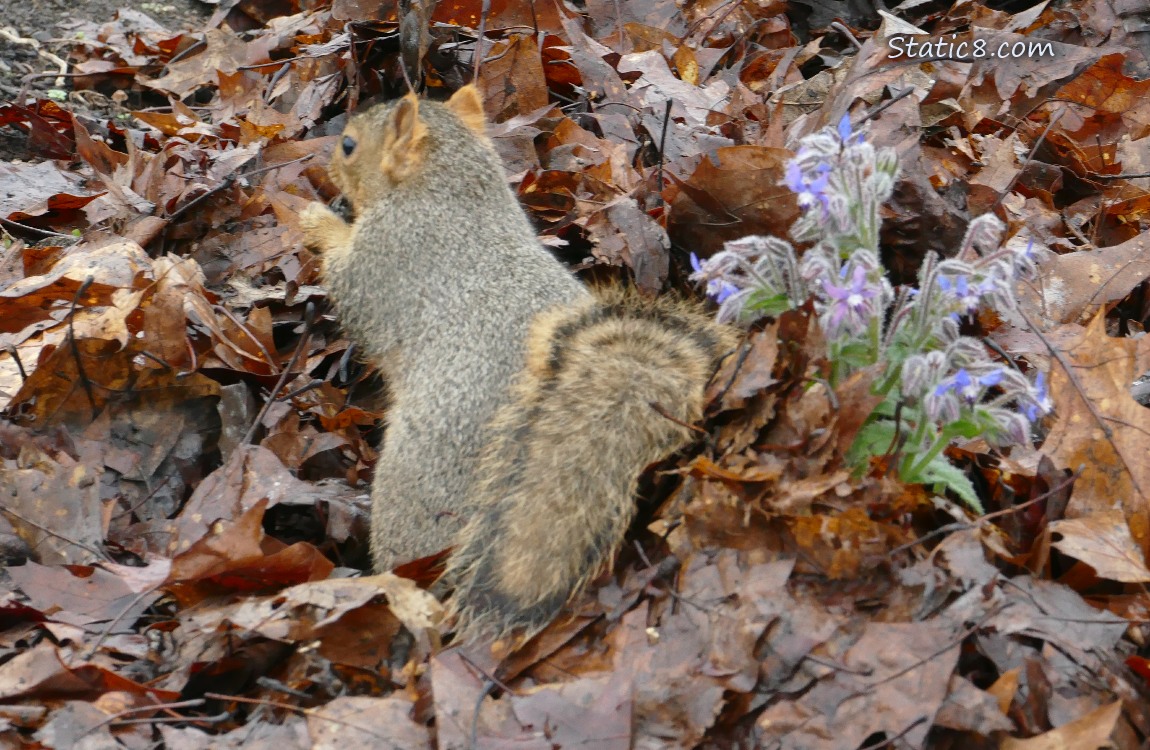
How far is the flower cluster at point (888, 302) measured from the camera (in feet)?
7.41

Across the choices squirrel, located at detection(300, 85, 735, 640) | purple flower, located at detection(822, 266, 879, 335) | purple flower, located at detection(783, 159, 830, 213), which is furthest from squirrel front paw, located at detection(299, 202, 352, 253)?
purple flower, located at detection(822, 266, 879, 335)

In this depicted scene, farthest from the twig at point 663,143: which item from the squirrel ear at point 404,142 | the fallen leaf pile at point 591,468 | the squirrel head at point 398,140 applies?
the squirrel ear at point 404,142

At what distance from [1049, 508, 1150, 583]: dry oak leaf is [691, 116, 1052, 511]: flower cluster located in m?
0.23

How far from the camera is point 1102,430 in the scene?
258 cm

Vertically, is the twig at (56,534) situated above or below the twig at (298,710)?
above

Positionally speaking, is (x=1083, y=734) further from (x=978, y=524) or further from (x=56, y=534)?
(x=56, y=534)

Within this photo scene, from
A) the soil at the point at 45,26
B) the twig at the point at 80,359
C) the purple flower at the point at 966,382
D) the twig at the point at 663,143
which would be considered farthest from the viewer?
the soil at the point at 45,26

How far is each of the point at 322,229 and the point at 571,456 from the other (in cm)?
183

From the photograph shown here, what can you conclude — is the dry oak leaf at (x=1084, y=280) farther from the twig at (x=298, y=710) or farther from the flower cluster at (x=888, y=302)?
the twig at (x=298, y=710)

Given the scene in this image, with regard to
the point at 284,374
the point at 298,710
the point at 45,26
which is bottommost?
the point at 298,710

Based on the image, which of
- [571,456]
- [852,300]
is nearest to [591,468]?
[571,456]

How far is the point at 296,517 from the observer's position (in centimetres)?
339

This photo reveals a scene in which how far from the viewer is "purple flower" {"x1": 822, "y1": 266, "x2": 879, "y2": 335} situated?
2.23 metres

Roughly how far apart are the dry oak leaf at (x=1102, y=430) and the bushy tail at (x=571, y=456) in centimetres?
85
